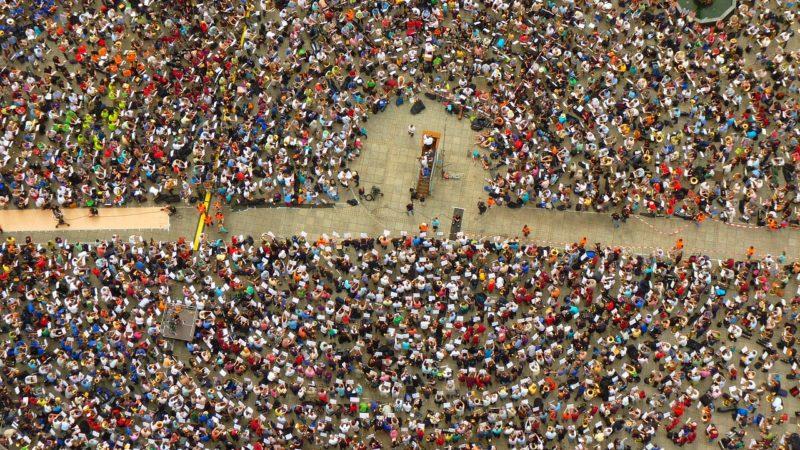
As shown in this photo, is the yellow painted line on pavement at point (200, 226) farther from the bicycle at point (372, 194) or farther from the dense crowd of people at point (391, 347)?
the bicycle at point (372, 194)

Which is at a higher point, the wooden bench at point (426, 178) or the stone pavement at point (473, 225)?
the wooden bench at point (426, 178)

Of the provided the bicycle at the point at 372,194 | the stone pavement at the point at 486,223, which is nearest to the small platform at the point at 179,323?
the stone pavement at the point at 486,223

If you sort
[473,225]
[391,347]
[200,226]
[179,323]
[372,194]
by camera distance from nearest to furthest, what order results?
[391,347], [179,323], [200,226], [473,225], [372,194]

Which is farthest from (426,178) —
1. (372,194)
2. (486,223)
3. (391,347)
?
(391,347)

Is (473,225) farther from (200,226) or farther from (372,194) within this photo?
(200,226)

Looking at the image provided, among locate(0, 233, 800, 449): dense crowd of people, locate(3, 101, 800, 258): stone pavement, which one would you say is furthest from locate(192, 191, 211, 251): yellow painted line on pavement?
locate(0, 233, 800, 449): dense crowd of people
